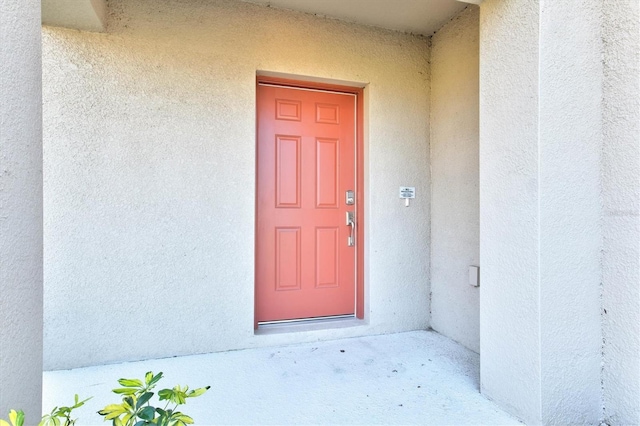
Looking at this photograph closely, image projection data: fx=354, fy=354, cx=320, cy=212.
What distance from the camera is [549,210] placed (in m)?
1.73

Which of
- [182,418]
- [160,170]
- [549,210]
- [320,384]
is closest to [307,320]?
[320,384]

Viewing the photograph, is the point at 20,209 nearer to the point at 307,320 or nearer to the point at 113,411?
the point at 113,411

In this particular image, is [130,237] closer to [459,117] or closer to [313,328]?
[313,328]

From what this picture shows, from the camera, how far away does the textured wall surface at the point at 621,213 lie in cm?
168

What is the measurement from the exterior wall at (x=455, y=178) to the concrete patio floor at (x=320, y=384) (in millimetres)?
328

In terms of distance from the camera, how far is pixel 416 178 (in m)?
3.13

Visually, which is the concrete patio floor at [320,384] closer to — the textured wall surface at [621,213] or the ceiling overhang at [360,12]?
the textured wall surface at [621,213]

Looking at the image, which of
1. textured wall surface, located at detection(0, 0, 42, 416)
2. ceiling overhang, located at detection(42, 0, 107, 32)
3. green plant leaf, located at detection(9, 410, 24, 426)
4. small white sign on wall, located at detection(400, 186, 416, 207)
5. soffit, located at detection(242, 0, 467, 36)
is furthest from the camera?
small white sign on wall, located at detection(400, 186, 416, 207)

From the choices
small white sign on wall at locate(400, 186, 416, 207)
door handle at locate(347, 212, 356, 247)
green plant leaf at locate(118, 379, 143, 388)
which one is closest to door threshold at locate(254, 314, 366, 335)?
door handle at locate(347, 212, 356, 247)

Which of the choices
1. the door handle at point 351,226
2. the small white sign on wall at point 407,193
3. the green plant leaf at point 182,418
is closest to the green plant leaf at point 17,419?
the green plant leaf at point 182,418

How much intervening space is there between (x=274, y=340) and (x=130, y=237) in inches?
50.8

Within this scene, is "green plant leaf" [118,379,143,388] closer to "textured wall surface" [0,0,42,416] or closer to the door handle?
"textured wall surface" [0,0,42,416]

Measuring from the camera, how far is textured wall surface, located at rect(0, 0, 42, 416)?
1.05 metres

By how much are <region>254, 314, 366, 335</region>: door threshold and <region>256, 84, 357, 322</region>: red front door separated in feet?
0.14
